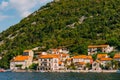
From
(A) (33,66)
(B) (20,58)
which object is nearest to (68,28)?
(B) (20,58)

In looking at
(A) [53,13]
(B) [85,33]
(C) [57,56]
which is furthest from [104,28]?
(A) [53,13]

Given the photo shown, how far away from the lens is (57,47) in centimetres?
13438

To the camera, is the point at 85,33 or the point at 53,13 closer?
the point at 85,33

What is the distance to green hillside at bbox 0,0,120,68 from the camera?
135 m

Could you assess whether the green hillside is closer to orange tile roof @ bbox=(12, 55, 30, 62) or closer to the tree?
orange tile roof @ bbox=(12, 55, 30, 62)

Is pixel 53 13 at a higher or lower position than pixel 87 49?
higher

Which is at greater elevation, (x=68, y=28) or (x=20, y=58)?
(x=68, y=28)

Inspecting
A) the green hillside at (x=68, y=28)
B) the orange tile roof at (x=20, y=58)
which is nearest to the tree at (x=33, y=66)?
the orange tile roof at (x=20, y=58)

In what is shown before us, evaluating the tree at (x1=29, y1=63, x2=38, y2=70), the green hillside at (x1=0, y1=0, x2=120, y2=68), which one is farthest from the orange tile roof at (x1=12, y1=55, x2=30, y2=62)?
the green hillside at (x1=0, y1=0, x2=120, y2=68)

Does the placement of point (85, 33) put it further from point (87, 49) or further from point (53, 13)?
point (53, 13)

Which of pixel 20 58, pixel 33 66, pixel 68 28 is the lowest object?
pixel 33 66

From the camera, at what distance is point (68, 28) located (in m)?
156

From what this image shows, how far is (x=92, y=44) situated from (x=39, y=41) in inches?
1104

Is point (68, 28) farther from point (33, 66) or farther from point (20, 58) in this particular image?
point (33, 66)
